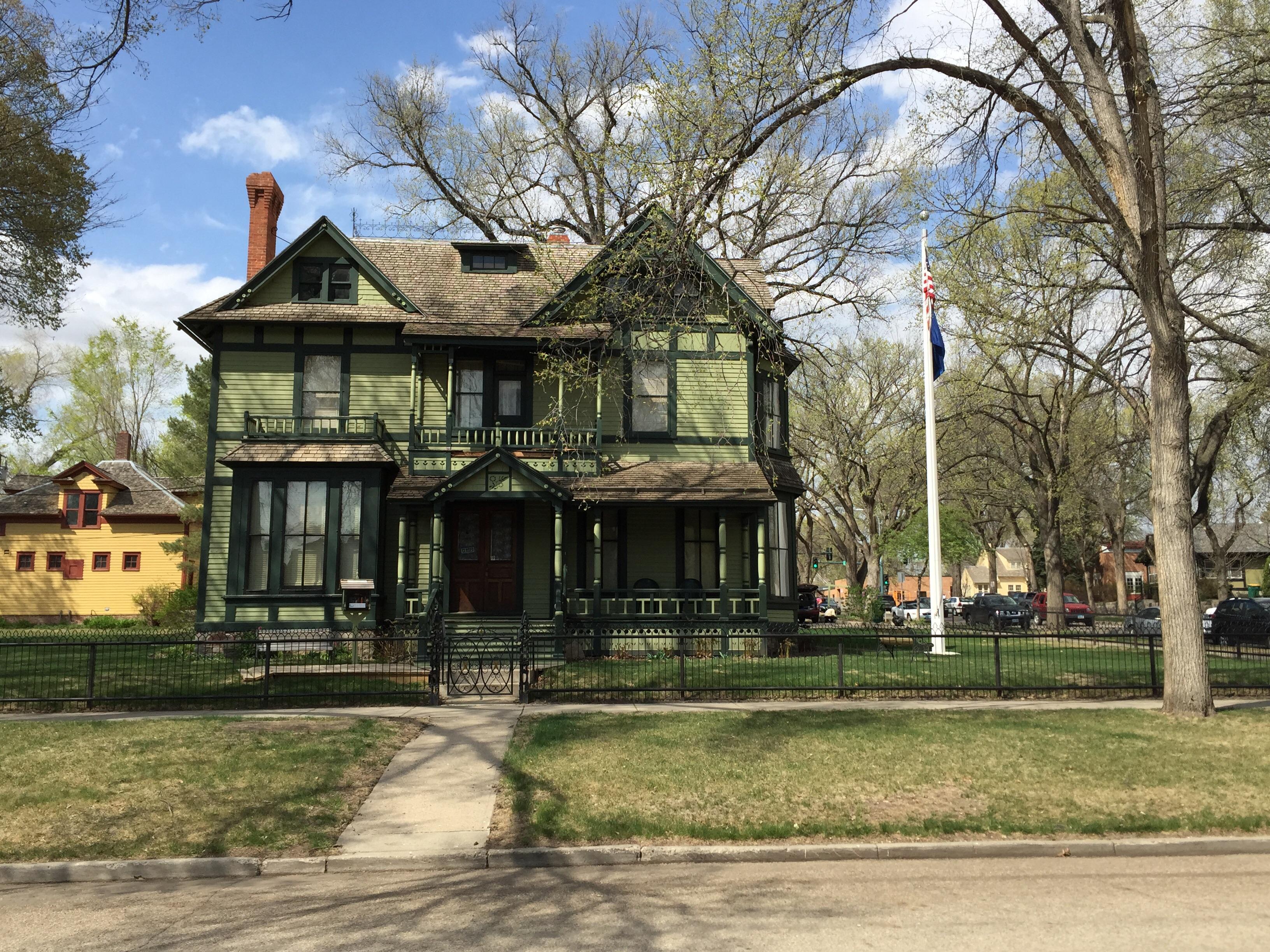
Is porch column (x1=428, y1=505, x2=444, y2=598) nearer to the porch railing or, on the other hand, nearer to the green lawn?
the porch railing

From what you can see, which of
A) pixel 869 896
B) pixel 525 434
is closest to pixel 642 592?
pixel 525 434

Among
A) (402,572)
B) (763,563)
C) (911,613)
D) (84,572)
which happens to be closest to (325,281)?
(402,572)

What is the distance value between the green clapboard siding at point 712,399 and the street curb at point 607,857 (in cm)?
1600

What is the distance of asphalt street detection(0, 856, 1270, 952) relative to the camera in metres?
6.17

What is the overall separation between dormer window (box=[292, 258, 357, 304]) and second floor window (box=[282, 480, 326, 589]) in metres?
4.95

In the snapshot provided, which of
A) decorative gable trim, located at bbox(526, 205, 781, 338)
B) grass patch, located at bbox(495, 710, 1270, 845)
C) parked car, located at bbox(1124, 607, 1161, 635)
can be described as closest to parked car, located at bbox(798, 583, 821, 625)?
parked car, located at bbox(1124, 607, 1161, 635)

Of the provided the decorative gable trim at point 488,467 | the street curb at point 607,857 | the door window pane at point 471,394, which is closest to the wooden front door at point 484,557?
the decorative gable trim at point 488,467

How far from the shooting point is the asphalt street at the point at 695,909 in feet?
20.3

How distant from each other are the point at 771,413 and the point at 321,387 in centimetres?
1180

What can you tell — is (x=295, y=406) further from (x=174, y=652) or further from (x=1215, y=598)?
(x=1215, y=598)

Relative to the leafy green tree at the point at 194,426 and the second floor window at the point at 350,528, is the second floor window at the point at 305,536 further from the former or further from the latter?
the leafy green tree at the point at 194,426

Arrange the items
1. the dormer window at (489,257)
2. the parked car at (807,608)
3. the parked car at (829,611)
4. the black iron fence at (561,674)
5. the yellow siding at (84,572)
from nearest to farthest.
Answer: the black iron fence at (561,674) → the dormer window at (489,257) → the parked car at (807,608) → the yellow siding at (84,572) → the parked car at (829,611)

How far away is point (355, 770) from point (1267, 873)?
8.79 meters

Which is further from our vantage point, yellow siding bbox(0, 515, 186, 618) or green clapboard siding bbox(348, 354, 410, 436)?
yellow siding bbox(0, 515, 186, 618)
